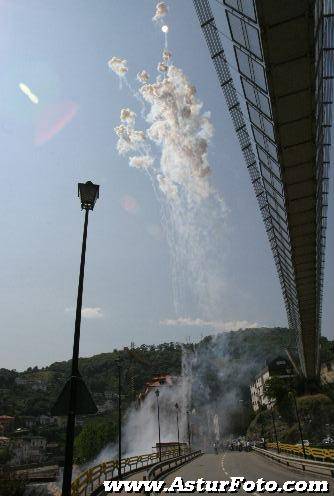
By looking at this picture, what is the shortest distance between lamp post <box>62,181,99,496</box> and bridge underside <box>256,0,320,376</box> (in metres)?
6.29

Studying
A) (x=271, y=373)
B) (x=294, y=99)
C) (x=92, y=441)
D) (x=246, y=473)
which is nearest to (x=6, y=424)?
(x=92, y=441)

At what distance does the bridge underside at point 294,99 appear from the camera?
10180 mm

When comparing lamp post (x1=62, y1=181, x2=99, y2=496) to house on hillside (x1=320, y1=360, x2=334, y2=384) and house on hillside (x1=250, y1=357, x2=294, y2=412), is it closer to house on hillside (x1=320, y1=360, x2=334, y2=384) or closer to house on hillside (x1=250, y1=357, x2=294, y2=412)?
house on hillside (x1=250, y1=357, x2=294, y2=412)

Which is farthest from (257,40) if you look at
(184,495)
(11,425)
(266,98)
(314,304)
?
(11,425)

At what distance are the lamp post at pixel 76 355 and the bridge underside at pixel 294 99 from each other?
629 cm

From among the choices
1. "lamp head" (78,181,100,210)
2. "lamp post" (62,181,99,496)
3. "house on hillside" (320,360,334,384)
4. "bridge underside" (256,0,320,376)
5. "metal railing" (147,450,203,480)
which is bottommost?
"metal railing" (147,450,203,480)

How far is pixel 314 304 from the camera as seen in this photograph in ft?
145

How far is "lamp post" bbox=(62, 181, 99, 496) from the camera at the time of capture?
742cm

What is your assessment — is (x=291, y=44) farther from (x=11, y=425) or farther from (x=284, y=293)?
(x=11, y=425)

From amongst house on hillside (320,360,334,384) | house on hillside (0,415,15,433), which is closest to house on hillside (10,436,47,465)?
house on hillside (0,415,15,433)

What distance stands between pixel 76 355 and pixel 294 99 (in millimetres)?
10386

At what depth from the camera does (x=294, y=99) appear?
1301cm

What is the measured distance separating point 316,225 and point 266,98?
1131cm

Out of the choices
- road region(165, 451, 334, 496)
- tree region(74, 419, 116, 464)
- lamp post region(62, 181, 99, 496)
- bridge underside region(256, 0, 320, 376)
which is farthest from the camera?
tree region(74, 419, 116, 464)
